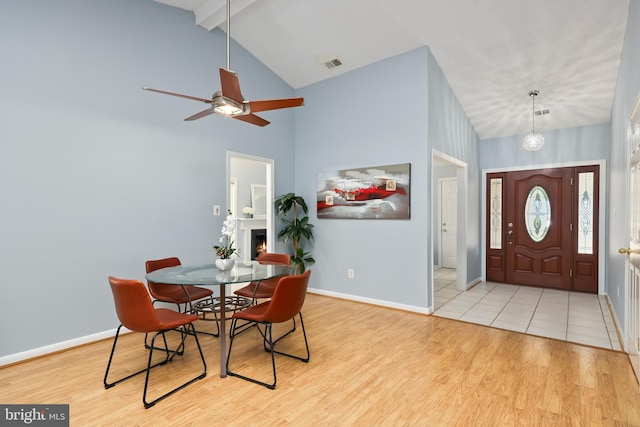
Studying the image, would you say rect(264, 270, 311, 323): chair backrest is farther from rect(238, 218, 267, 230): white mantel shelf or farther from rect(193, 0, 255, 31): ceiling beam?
rect(238, 218, 267, 230): white mantel shelf

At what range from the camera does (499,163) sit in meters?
5.89

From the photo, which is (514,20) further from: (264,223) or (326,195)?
(264,223)

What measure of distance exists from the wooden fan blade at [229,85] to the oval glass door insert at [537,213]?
5268 mm

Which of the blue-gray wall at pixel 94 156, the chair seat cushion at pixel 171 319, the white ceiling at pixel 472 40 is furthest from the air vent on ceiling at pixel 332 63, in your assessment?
the chair seat cushion at pixel 171 319

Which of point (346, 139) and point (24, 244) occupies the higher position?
point (346, 139)

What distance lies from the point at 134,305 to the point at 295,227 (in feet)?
9.68

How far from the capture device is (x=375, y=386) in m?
2.38

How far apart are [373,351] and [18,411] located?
2545 millimetres

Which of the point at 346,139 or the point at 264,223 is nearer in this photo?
the point at 346,139

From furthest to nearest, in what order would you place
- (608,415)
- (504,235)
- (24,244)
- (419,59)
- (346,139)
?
(504,235) → (346,139) → (419,59) → (24,244) → (608,415)

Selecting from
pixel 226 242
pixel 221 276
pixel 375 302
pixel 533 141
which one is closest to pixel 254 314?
pixel 221 276

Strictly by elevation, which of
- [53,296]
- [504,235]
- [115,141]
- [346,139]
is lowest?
[53,296]

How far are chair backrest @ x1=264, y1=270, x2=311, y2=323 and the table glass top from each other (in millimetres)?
178

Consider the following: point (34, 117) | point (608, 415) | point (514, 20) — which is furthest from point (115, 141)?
point (608, 415)
